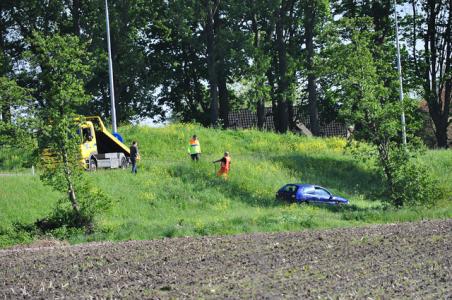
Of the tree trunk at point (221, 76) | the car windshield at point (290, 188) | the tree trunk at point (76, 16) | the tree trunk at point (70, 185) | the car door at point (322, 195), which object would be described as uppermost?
the tree trunk at point (76, 16)

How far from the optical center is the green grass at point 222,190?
26.5 metres

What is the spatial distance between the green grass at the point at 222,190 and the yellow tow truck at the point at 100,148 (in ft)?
4.92

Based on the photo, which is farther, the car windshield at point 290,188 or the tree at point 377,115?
the car windshield at point 290,188

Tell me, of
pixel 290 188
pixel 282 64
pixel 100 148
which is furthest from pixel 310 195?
pixel 282 64

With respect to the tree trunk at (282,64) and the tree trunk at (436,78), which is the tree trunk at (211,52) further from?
the tree trunk at (436,78)

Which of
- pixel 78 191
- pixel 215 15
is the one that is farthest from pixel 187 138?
pixel 78 191

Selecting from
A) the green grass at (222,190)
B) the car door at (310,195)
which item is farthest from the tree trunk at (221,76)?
the car door at (310,195)

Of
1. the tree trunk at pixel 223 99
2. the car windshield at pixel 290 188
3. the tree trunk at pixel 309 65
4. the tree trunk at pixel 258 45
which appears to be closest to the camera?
the car windshield at pixel 290 188

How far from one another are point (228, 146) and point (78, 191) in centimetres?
2037

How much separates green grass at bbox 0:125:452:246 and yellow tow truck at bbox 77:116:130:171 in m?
1.50

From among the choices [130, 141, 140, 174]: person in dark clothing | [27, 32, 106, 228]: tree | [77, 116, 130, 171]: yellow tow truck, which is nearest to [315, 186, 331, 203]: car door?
[130, 141, 140, 174]: person in dark clothing

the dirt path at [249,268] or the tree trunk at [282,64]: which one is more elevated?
the tree trunk at [282,64]

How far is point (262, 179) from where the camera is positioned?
3703cm

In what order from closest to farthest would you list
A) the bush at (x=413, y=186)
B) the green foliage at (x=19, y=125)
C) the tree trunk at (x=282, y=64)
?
1. the green foliage at (x=19, y=125)
2. the bush at (x=413, y=186)
3. the tree trunk at (x=282, y=64)
